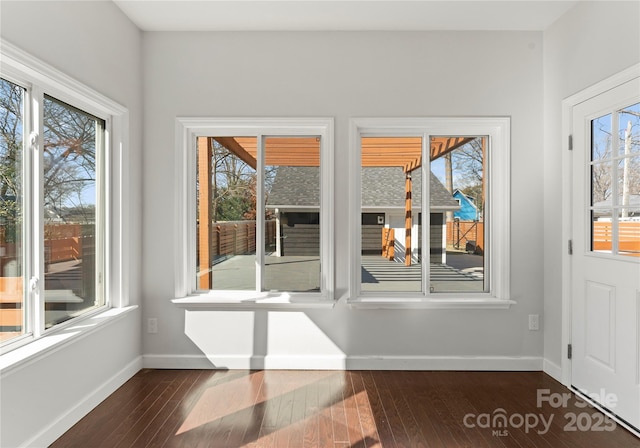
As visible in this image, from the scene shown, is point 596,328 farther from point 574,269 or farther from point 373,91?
point 373,91

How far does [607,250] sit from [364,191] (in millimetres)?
1784

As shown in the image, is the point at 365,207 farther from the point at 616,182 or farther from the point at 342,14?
the point at 616,182

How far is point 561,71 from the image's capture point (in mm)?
3021

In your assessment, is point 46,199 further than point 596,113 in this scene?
No

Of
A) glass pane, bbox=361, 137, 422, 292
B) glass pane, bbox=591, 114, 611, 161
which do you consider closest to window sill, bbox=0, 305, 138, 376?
glass pane, bbox=361, 137, 422, 292

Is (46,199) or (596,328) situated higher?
(46,199)

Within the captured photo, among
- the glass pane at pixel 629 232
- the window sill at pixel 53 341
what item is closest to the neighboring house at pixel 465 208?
the glass pane at pixel 629 232

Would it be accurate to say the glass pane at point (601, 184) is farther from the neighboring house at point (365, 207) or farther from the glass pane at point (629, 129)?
the neighboring house at point (365, 207)

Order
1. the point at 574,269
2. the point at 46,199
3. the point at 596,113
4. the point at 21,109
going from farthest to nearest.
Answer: the point at 574,269 → the point at 596,113 → the point at 46,199 → the point at 21,109

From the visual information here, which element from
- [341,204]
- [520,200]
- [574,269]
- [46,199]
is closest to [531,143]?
[520,200]

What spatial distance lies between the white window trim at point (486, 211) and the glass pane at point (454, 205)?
7 cm

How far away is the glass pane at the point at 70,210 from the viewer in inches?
93.0

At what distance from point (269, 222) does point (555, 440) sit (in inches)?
97.9

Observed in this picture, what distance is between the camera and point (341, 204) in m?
3.30
